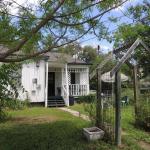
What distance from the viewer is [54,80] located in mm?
26500

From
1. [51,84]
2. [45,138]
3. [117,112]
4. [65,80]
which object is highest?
[65,80]

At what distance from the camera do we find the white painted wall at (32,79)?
22766 mm

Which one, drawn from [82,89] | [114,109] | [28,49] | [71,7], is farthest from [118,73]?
[82,89]

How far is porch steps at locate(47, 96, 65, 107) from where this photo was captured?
74.8 ft

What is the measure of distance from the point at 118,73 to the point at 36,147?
302 centimetres

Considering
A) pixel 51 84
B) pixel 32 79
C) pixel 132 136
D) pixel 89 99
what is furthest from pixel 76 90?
pixel 132 136

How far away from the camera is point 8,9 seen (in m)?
7.44

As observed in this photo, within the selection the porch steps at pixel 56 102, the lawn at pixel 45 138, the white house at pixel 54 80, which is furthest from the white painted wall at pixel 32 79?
the lawn at pixel 45 138

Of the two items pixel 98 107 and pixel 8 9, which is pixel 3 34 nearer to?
pixel 8 9

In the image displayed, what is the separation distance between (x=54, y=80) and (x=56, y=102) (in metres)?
3.70

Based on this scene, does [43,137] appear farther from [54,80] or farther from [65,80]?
[54,80]

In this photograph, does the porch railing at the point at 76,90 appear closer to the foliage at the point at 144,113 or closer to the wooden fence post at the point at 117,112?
the foliage at the point at 144,113

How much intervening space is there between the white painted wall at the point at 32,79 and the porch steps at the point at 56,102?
610mm

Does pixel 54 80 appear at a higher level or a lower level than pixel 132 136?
higher
